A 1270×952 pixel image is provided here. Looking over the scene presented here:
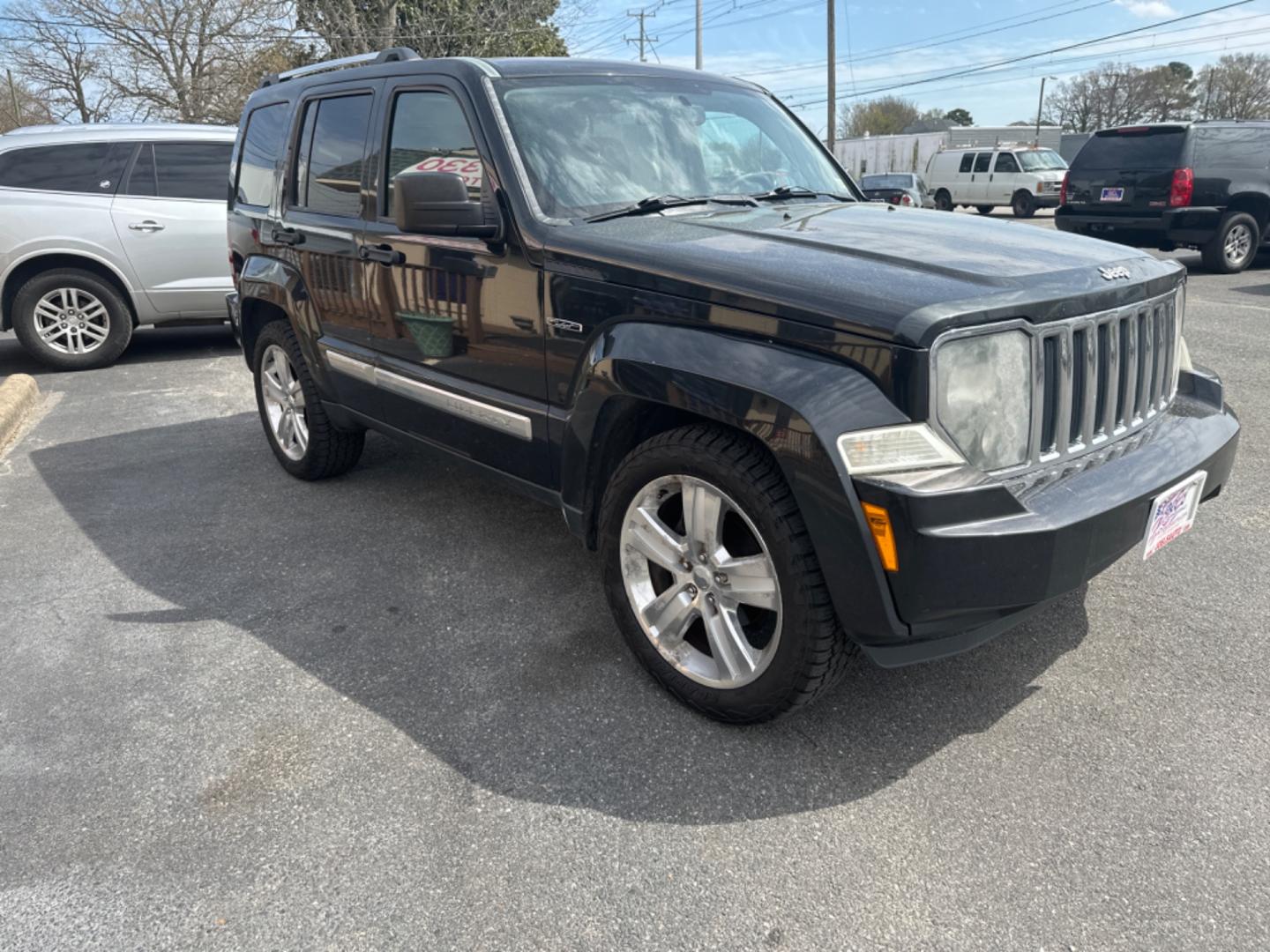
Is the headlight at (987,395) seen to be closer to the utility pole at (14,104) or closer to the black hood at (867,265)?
the black hood at (867,265)

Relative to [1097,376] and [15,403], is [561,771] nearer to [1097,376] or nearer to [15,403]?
[1097,376]

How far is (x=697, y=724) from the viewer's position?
2.79 meters

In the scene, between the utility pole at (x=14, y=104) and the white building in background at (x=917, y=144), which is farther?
the white building in background at (x=917, y=144)

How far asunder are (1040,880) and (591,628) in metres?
1.67

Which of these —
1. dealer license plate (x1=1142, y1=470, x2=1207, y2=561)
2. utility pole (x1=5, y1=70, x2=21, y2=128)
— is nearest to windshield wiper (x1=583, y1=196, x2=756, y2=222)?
dealer license plate (x1=1142, y1=470, x2=1207, y2=561)

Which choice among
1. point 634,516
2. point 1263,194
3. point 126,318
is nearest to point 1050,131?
point 1263,194

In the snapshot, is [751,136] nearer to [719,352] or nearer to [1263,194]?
[719,352]

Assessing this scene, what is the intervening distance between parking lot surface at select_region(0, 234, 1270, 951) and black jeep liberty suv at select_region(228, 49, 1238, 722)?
38cm

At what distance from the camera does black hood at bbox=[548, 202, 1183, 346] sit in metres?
2.27

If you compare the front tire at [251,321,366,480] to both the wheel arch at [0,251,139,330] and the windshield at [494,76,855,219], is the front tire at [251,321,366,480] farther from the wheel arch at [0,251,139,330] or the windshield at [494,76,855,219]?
the wheel arch at [0,251,139,330]

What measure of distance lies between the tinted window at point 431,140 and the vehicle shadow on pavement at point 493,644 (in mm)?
1496

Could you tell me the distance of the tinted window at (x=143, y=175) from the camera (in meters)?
8.13

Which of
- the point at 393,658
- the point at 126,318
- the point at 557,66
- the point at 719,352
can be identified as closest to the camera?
the point at 719,352

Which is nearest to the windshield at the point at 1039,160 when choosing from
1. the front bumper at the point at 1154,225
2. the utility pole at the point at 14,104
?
the front bumper at the point at 1154,225
